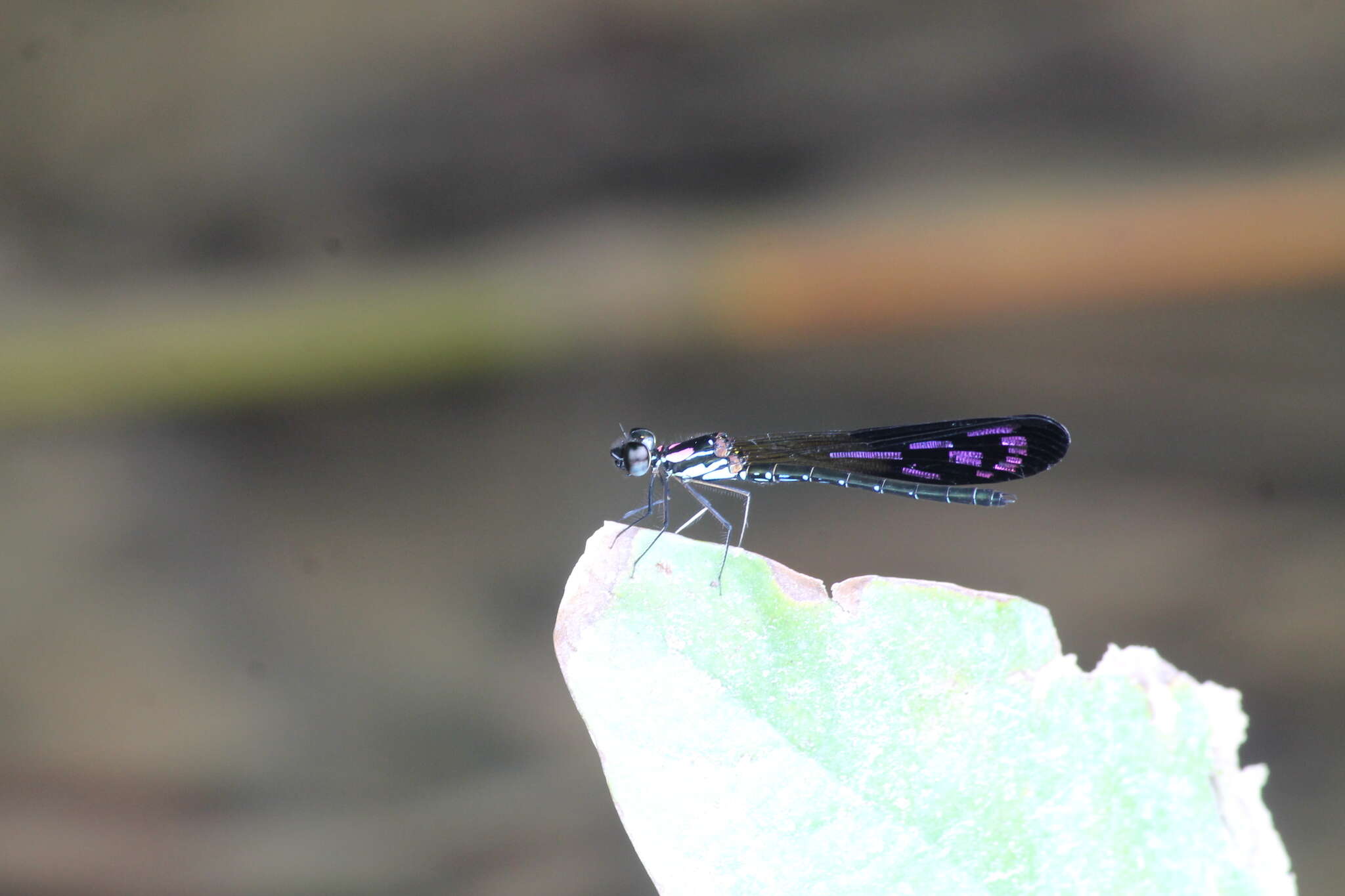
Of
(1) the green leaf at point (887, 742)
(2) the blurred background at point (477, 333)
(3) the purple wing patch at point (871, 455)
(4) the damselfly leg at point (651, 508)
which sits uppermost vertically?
(2) the blurred background at point (477, 333)

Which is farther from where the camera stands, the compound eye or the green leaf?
the compound eye

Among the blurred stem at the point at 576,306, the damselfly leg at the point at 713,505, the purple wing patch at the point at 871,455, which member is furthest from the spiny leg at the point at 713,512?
the blurred stem at the point at 576,306

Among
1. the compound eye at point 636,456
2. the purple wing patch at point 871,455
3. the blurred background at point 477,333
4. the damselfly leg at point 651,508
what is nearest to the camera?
the damselfly leg at point 651,508

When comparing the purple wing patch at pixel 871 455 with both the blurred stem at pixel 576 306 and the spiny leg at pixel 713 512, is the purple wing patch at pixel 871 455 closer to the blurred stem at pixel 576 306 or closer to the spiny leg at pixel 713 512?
the spiny leg at pixel 713 512

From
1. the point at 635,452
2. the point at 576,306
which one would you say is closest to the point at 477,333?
the point at 576,306

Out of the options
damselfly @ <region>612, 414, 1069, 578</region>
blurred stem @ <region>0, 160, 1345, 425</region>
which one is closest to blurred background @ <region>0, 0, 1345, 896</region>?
blurred stem @ <region>0, 160, 1345, 425</region>

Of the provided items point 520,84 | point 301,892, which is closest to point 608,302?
point 520,84

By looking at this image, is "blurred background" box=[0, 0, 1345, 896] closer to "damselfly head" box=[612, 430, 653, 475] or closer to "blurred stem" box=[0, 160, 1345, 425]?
"blurred stem" box=[0, 160, 1345, 425]

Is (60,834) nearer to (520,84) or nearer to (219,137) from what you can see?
(219,137)
